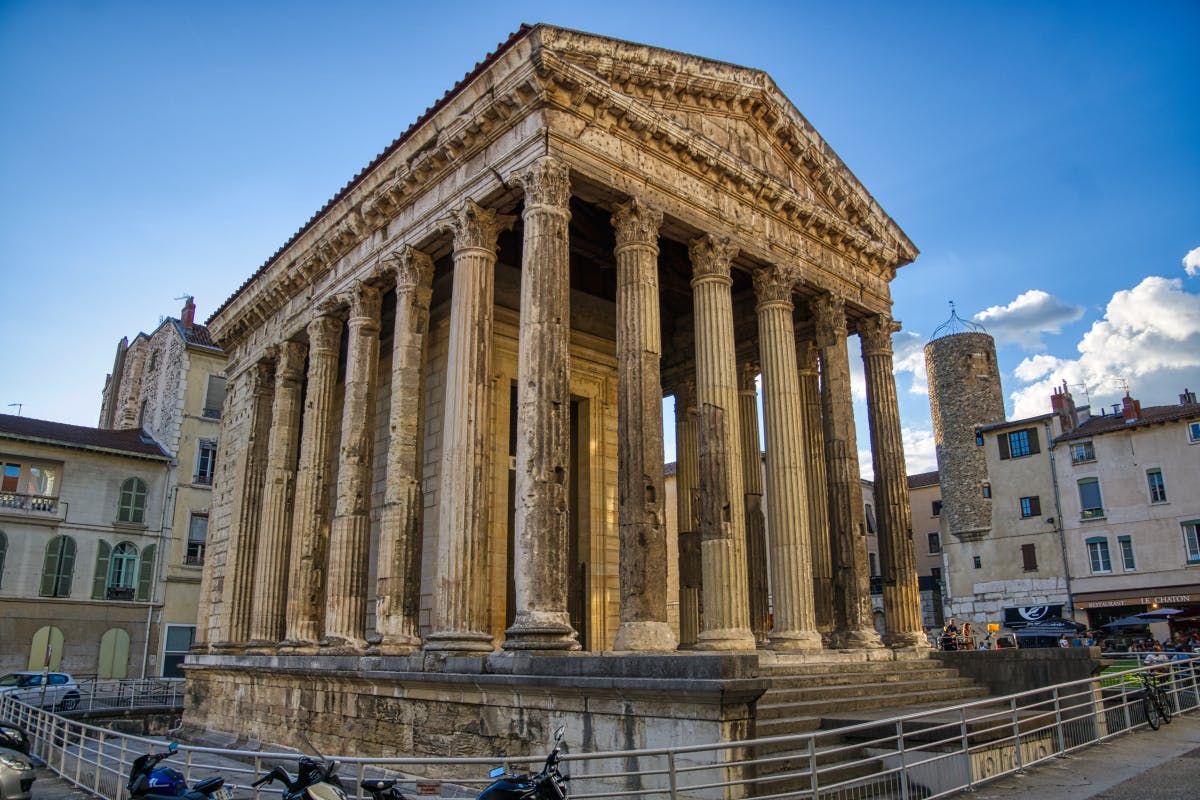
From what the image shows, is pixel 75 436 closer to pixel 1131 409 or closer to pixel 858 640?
pixel 858 640

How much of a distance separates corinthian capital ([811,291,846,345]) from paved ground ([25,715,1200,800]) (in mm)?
8123

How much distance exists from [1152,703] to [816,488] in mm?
6350

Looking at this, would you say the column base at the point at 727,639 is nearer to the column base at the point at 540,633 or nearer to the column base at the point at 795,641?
the column base at the point at 795,641

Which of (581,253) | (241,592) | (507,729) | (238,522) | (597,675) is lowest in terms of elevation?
(507,729)

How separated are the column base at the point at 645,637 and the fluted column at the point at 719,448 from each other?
143cm

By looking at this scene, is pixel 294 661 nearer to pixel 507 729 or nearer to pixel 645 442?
pixel 507 729

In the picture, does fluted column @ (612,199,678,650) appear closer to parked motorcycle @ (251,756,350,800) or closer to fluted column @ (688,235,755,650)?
fluted column @ (688,235,755,650)

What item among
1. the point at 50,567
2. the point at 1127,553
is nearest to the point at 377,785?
the point at 50,567

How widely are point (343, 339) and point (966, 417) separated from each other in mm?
33121

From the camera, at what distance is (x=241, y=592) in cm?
1931

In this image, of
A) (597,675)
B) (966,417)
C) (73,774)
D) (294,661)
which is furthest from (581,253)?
(966,417)

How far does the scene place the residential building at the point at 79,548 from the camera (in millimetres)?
26484

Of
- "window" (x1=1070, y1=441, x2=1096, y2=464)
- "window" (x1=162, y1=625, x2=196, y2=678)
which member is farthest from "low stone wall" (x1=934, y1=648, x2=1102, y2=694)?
"window" (x1=162, y1=625, x2=196, y2=678)

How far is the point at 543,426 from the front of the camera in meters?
11.1
